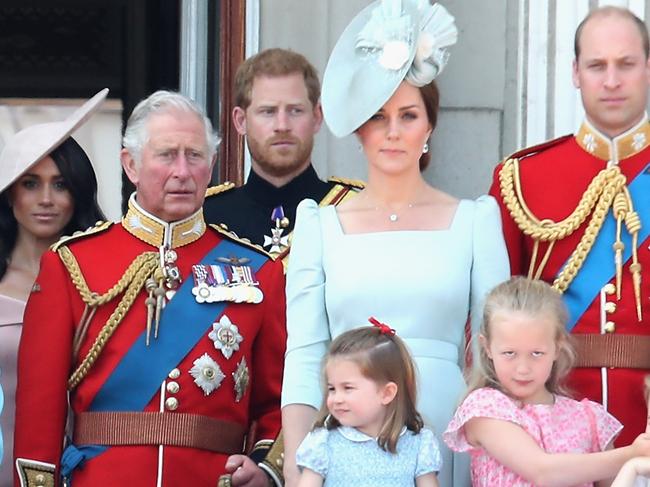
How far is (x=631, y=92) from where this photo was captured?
5.12 meters

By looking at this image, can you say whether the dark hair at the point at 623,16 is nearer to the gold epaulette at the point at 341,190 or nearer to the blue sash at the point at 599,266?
the blue sash at the point at 599,266

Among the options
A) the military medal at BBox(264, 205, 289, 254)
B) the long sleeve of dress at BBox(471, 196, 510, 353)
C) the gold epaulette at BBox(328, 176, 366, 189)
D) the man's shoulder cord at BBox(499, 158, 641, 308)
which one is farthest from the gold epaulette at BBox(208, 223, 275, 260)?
the long sleeve of dress at BBox(471, 196, 510, 353)

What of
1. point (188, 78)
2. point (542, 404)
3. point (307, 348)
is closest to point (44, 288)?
point (307, 348)

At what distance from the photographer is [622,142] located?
5.18 metres

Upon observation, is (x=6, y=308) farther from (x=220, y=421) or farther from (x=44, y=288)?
(x=220, y=421)

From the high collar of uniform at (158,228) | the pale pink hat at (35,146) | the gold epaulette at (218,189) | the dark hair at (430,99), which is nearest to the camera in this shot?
the dark hair at (430,99)

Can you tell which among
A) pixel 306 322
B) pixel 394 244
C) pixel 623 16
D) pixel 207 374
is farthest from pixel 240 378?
pixel 623 16

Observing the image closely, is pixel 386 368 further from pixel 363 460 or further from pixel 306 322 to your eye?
pixel 306 322

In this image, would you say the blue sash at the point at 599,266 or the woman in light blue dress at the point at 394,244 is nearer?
the woman in light blue dress at the point at 394,244

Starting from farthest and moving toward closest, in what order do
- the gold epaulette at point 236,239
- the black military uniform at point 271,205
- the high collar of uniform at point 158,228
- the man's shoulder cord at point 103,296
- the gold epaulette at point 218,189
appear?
the gold epaulette at point 218,189 < the black military uniform at point 271,205 < the gold epaulette at point 236,239 < the high collar of uniform at point 158,228 < the man's shoulder cord at point 103,296

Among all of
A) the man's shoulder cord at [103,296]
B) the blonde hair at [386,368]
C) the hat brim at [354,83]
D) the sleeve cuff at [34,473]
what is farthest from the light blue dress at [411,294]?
the sleeve cuff at [34,473]

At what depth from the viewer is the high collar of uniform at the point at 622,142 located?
5184mm

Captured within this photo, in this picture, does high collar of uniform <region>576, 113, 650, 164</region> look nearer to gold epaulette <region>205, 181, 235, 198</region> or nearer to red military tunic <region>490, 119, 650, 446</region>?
red military tunic <region>490, 119, 650, 446</region>

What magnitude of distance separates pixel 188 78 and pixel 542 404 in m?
2.50
